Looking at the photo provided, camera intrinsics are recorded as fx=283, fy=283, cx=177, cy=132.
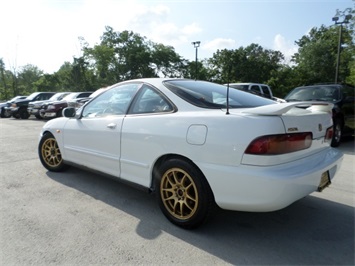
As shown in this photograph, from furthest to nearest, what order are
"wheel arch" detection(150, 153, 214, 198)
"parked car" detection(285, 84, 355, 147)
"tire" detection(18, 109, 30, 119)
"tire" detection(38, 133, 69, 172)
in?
"tire" detection(18, 109, 30, 119) < "parked car" detection(285, 84, 355, 147) < "tire" detection(38, 133, 69, 172) < "wheel arch" detection(150, 153, 214, 198)

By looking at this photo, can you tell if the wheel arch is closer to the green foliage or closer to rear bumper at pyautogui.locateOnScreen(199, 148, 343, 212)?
rear bumper at pyautogui.locateOnScreen(199, 148, 343, 212)

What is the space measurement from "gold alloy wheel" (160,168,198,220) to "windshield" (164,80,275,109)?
0.71 meters

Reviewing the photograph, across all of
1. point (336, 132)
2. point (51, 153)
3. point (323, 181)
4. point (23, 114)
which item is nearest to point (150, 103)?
point (323, 181)

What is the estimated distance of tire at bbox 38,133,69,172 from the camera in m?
4.45

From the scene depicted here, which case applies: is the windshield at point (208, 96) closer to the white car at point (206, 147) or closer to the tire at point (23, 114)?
the white car at point (206, 147)

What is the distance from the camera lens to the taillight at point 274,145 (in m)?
2.19

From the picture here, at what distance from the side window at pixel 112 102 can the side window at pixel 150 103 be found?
0.14 metres

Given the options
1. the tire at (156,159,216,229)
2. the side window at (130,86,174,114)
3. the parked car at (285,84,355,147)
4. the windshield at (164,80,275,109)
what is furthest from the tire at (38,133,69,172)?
the parked car at (285,84,355,147)

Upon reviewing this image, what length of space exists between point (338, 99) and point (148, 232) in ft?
21.9

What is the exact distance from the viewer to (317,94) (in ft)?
25.2

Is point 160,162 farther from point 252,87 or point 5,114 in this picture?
point 5,114

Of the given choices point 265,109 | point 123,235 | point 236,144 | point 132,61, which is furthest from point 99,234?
point 132,61

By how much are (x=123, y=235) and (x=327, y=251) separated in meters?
1.75

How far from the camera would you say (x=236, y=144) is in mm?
2258
